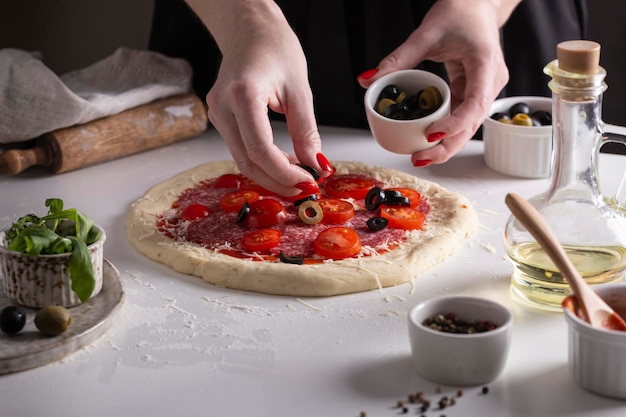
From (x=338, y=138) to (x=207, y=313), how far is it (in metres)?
1.22

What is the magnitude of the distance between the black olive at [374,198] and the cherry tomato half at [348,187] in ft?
0.30

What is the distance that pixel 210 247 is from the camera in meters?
2.12

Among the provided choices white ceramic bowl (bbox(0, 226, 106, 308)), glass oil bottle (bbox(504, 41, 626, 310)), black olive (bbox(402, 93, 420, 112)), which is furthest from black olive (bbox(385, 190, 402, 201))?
white ceramic bowl (bbox(0, 226, 106, 308))

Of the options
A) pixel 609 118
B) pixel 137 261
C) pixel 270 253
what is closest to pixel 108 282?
pixel 137 261

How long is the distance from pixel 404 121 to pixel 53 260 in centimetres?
88

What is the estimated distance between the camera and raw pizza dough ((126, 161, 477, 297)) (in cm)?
194

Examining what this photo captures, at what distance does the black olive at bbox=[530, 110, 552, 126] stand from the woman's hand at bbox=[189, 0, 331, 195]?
0.78 metres

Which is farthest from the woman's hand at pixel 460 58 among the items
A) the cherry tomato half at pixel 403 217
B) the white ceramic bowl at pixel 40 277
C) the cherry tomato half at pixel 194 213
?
the white ceramic bowl at pixel 40 277

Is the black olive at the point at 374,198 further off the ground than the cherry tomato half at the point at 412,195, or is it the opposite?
the black olive at the point at 374,198

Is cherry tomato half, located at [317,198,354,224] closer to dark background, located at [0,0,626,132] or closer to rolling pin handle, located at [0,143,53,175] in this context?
rolling pin handle, located at [0,143,53,175]

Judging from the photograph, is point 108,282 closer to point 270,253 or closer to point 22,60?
point 270,253

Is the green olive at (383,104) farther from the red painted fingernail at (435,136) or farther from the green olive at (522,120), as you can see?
the green olive at (522,120)

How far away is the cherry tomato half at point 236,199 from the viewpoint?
7.57ft

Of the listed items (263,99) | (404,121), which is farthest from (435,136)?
(263,99)
